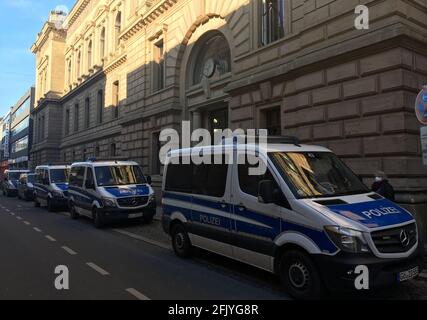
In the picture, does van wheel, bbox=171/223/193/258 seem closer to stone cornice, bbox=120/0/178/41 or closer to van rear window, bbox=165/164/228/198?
van rear window, bbox=165/164/228/198

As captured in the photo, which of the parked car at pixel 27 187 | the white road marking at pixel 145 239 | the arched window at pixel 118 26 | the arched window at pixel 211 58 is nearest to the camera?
the white road marking at pixel 145 239

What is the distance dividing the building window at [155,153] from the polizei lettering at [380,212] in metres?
17.7

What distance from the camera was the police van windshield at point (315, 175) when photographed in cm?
592

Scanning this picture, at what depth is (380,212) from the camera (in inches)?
214

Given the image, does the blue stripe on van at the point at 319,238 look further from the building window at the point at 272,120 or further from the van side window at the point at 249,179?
the building window at the point at 272,120

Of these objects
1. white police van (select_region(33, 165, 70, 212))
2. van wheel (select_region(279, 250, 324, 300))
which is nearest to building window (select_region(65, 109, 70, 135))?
white police van (select_region(33, 165, 70, 212))

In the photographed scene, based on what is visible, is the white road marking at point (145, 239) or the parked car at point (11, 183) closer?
the white road marking at point (145, 239)

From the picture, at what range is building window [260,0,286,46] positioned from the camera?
48.6 feet

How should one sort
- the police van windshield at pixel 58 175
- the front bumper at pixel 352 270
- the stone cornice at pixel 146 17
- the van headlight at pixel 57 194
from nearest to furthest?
the front bumper at pixel 352 270 → the van headlight at pixel 57 194 → the police van windshield at pixel 58 175 → the stone cornice at pixel 146 17

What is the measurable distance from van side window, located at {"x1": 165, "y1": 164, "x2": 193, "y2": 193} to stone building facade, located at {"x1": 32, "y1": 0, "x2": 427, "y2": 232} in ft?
16.8

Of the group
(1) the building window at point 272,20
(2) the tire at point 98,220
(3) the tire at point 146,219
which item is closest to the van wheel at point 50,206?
(2) the tire at point 98,220

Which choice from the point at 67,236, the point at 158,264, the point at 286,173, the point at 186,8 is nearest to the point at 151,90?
the point at 186,8

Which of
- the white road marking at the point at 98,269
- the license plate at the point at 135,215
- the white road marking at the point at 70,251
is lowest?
the white road marking at the point at 70,251

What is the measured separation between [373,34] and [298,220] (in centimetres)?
708
